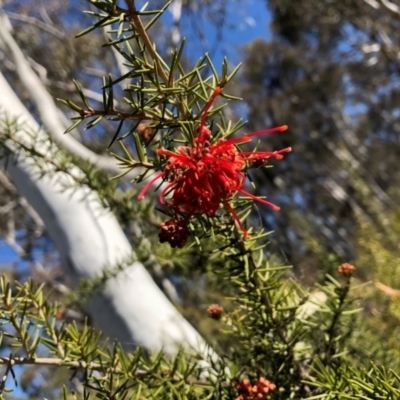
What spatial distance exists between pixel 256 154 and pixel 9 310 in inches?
9.1

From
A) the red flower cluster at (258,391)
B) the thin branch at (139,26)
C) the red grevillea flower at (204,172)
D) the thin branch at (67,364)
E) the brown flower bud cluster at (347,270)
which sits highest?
the thin branch at (139,26)

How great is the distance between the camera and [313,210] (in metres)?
7.94

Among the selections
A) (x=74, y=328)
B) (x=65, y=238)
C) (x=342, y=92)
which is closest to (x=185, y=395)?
(x=74, y=328)

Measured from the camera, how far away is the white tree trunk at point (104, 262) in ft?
2.99

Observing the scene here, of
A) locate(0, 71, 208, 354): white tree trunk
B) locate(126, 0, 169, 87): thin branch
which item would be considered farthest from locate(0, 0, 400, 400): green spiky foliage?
locate(0, 71, 208, 354): white tree trunk

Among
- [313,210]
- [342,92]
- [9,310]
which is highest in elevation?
[9,310]

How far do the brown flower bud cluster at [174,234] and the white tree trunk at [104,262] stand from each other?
0.56 m

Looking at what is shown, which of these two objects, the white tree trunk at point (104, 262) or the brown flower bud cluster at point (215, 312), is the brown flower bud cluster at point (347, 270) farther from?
the white tree trunk at point (104, 262)

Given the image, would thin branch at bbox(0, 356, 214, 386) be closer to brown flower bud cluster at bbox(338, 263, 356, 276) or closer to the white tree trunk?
brown flower bud cluster at bbox(338, 263, 356, 276)

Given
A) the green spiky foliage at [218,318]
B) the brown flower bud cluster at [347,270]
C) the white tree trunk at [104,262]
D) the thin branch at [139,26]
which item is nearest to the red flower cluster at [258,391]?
the green spiky foliage at [218,318]

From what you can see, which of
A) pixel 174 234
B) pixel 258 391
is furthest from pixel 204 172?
pixel 258 391

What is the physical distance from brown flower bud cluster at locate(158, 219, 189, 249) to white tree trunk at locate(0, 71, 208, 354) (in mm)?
564

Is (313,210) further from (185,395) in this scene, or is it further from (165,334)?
(185,395)

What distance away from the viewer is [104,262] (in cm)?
103
